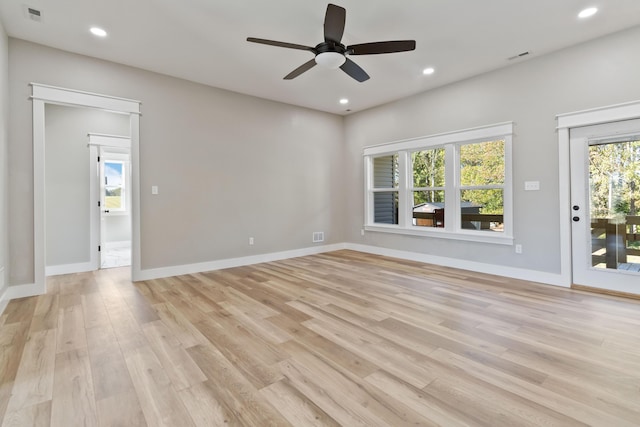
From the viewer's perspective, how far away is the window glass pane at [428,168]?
5.33 meters

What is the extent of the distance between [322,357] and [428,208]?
13.3ft

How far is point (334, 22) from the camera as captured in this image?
2576 mm

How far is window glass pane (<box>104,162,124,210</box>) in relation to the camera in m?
7.65

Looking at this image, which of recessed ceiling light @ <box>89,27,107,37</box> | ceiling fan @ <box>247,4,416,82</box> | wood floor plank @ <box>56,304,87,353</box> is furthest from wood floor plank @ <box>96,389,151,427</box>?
recessed ceiling light @ <box>89,27,107,37</box>

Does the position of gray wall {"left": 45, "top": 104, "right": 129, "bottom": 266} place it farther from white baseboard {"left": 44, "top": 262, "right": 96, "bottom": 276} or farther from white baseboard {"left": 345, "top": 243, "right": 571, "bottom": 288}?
white baseboard {"left": 345, "top": 243, "right": 571, "bottom": 288}

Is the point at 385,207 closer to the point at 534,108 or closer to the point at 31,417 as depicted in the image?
the point at 534,108

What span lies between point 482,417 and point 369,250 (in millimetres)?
4872

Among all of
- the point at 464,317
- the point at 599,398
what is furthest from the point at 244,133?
the point at 599,398

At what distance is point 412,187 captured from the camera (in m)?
5.81

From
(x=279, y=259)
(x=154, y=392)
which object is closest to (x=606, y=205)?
(x=279, y=259)

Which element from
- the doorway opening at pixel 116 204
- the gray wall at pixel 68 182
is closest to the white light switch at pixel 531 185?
the gray wall at pixel 68 182

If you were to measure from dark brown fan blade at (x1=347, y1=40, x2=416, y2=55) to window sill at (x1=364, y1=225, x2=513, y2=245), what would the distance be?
3.06m

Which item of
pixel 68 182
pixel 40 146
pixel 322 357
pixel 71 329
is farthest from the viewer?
pixel 68 182

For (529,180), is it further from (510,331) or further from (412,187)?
(510,331)
